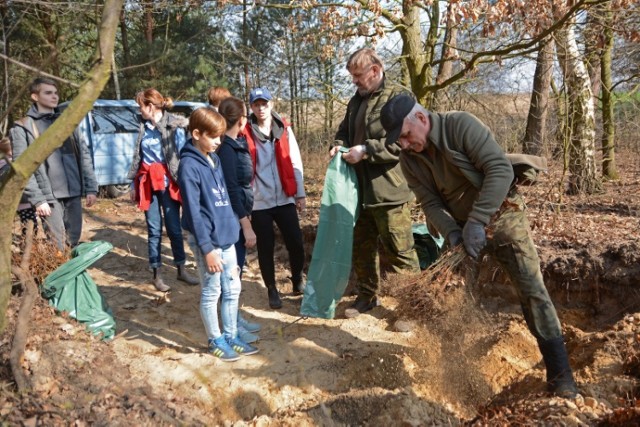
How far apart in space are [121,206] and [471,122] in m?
7.92

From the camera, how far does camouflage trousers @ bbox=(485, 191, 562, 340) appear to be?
286 centimetres

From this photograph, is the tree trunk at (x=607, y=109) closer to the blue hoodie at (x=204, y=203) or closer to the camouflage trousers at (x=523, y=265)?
the camouflage trousers at (x=523, y=265)

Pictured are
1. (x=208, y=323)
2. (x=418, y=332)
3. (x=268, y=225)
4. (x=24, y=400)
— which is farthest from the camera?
(x=268, y=225)

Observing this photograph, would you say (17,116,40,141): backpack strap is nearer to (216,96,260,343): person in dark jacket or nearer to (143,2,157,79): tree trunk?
(216,96,260,343): person in dark jacket

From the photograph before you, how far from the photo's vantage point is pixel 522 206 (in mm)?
3014

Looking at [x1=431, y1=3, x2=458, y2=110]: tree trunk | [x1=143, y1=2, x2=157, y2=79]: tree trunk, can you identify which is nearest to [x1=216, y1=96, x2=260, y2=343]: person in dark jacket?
[x1=431, y1=3, x2=458, y2=110]: tree trunk

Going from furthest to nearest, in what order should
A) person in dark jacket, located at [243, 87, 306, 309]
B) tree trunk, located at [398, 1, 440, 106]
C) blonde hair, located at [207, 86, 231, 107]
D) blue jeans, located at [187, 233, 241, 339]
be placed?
tree trunk, located at [398, 1, 440, 106], blonde hair, located at [207, 86, 231, 107], person in dark jacket, located at [243, 87, 306, 309], blue jeans, located at [187, 233, 241, 339]

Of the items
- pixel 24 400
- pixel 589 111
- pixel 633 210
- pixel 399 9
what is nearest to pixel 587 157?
pixel 589 111

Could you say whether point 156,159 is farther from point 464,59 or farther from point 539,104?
point 539,104

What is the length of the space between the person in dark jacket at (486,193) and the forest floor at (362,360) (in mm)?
361

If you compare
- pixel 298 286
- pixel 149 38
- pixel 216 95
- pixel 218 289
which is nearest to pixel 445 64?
pixel 216 95

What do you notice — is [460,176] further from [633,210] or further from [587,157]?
[587,157]

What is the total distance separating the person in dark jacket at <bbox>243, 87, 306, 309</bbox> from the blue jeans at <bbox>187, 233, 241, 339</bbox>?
2.64ft

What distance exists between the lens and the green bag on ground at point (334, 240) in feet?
13.5
